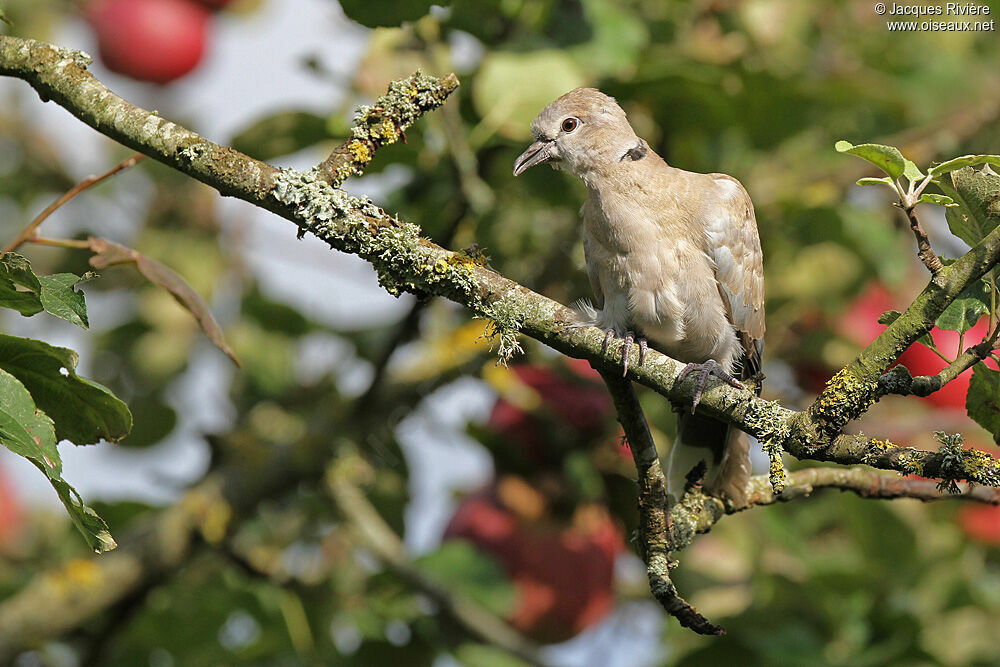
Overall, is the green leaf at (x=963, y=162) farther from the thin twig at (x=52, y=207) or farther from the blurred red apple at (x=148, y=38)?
the blurred red apple at (x=148, y=38)

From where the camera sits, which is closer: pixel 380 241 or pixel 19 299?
pixel 19 299

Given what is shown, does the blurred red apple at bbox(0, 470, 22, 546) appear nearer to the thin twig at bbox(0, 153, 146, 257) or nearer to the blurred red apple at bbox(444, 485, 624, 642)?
the blurred red apple at bbox(444, 485, 624, 642)

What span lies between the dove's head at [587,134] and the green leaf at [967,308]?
1150mm

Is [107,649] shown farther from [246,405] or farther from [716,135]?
[716,135]

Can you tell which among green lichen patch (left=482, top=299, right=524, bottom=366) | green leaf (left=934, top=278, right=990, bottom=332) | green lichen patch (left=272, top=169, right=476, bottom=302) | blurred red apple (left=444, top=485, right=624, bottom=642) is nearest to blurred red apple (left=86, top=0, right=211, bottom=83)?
blurred red apple (left=444, top=485, right=624, bottom=642)

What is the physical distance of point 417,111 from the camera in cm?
184

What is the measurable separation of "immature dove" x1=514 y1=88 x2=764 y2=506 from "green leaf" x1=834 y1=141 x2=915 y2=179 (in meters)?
0.99

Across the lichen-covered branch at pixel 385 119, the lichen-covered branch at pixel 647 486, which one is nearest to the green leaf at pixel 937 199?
the lichen-covered branch at pixel 647 486

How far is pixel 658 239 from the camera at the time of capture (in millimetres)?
2582

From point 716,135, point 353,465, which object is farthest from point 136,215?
point 716,135

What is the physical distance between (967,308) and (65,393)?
4.66ft

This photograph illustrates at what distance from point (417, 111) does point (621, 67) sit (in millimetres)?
1498

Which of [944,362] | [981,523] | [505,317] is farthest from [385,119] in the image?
[981,523]

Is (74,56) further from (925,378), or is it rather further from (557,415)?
(557,415)
